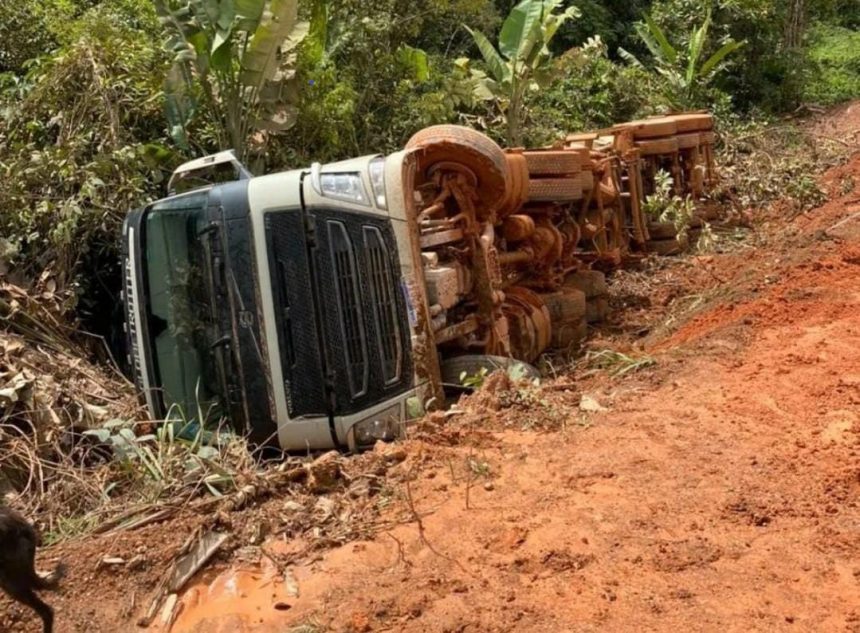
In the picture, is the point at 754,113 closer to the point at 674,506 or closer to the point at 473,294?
the point at 473,294

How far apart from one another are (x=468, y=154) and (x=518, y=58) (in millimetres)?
6884

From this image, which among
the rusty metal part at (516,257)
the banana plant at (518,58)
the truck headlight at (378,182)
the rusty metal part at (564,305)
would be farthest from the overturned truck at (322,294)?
the banana plant at (518,58)

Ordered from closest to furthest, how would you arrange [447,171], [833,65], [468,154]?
[468,154], [447,171], [833,65]

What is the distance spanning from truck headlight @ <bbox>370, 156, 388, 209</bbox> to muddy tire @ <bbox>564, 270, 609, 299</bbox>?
273 cm

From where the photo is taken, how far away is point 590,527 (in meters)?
4.05

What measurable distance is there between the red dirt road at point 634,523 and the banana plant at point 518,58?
7.97m

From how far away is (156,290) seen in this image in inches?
240

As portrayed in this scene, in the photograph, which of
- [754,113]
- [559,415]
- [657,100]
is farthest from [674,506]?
[754,113]

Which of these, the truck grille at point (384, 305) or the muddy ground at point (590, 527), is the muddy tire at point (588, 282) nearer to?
the muddy ground at point (590, 527)

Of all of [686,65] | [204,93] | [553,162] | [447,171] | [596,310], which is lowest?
[596,310]

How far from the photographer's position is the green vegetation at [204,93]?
891 cm

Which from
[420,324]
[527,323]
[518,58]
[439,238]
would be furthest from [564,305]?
[518,58]

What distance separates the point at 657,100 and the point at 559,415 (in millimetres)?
12826

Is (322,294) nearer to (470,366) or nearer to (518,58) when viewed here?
(470,366)
